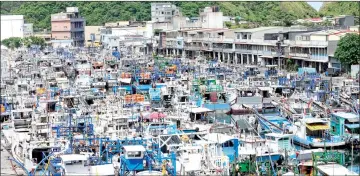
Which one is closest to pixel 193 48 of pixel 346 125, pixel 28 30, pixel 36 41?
pixel 36 41

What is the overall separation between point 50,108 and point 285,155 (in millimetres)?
8133

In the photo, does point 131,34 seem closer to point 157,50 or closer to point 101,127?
point 157,50

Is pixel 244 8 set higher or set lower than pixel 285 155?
higher

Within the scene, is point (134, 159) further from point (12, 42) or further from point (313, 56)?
point (12, 42)

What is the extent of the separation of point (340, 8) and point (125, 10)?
19493 millimetres

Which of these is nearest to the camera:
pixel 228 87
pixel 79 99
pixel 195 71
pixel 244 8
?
pixel 79 99

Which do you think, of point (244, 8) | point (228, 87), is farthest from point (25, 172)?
point (244, 8)

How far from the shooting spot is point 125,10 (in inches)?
2256

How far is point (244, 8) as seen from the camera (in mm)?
59531

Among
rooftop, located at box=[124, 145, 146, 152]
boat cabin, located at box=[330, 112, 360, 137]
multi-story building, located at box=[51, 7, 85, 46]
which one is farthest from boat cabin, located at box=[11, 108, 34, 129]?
multi-story building, located at box=[51, 7, 85, 46]

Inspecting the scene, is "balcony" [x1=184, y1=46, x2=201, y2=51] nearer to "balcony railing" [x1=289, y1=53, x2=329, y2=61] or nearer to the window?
"balcony railing" [x1=289, y1=53, x2=329, y2=61]

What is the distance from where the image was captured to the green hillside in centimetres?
4851

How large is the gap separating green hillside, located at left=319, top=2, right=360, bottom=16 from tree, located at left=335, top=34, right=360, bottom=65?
24162 millimetres

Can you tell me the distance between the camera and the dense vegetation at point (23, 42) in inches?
1718
